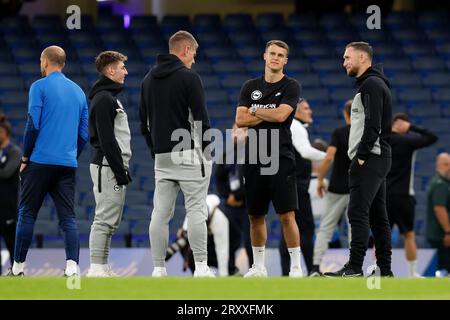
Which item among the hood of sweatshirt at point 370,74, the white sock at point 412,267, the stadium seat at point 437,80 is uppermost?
the stadium seat at point 437,80

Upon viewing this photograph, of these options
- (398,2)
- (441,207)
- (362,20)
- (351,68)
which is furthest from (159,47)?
(351,68)

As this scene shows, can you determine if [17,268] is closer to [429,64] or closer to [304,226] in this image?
[304,226]

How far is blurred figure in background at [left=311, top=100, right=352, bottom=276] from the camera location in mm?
12695

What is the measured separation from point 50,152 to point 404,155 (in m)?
4.72

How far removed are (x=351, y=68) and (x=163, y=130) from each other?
1561 millimetres

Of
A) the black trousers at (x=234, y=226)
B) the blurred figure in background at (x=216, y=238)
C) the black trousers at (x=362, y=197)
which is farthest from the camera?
the black trousers at (x=234, y=226)

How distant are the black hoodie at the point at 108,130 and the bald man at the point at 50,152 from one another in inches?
7.3

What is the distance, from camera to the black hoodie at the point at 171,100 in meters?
9.72

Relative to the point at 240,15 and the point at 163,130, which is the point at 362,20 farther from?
the point at 163,130

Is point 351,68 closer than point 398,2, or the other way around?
point 351,68

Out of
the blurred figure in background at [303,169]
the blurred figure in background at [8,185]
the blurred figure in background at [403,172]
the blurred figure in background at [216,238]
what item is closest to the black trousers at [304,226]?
the blurred figure in background at [303,169]

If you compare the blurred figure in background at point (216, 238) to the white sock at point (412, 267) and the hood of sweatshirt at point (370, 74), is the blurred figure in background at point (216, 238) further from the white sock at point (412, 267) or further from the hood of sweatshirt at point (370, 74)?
the hood of sweatshirt at point (370, 74)

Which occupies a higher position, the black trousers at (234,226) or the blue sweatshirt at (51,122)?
the blue sweatshirt at (51,122)

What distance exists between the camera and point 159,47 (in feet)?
73.6
